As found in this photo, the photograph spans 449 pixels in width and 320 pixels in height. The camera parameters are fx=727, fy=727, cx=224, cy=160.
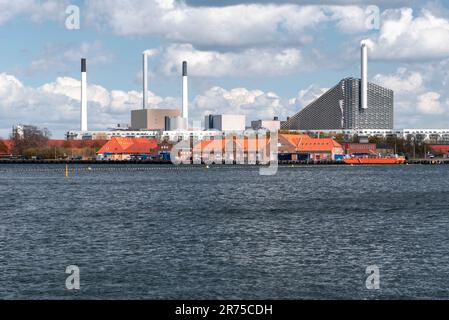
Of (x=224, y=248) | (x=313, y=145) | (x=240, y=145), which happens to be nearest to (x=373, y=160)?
(x=313, y=145)

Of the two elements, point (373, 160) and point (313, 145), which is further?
point (313, 145)

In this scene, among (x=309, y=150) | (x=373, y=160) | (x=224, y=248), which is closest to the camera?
(x=224, y=248)

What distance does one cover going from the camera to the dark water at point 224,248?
22484 millimetres

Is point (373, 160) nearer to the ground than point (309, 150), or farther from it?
nearer to the ground

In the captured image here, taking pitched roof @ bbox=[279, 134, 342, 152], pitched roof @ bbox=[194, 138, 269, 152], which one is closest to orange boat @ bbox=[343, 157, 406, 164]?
pitched roof @ bbox=[279, 134, 342, 152]

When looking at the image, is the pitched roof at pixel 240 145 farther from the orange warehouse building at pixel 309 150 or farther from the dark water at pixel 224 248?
the dark water at pixel 224 248

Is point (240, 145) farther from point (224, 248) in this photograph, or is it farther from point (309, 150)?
point (224, 248)

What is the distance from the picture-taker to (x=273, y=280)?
23.5 meters

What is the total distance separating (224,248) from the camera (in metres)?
31.0

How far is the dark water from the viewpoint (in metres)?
22.5

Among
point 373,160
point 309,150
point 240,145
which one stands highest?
point 240,145

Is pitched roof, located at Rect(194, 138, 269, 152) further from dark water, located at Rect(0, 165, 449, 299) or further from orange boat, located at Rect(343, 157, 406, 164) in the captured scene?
dark water, located at Rect(0, 165, 449, 299)

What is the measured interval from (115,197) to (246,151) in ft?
388

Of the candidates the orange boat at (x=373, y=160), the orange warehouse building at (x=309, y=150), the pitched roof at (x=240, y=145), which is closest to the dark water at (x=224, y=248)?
the pitched roof at (x=240, y=145)
